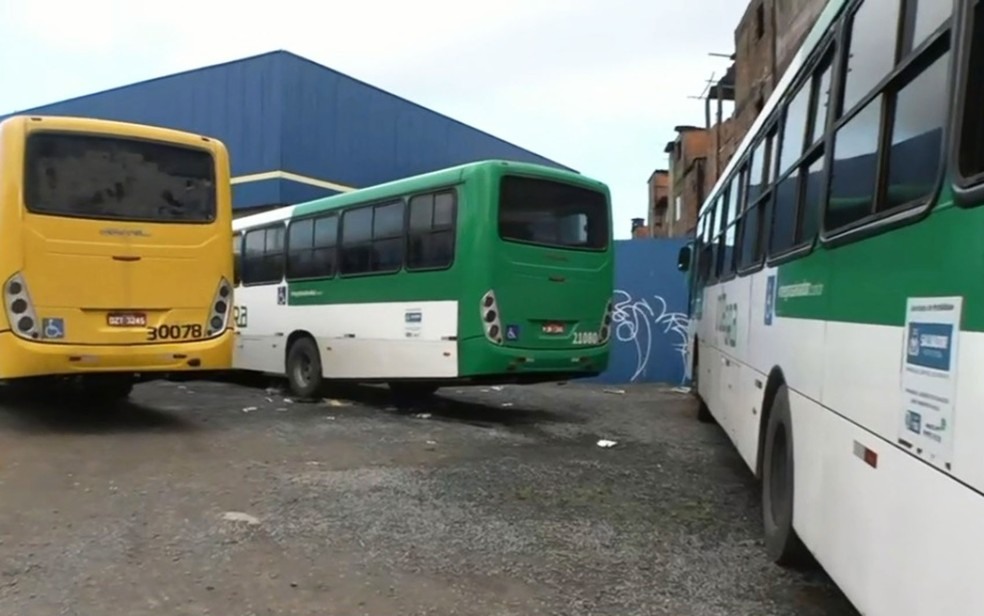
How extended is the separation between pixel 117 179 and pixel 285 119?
1062cm

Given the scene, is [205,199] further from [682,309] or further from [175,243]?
[682,309]

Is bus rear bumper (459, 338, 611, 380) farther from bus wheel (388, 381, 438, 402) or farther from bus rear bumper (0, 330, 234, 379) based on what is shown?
bus wheel (388, 381, 438, 402)

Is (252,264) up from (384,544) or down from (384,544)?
up

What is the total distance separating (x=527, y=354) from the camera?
9953mm

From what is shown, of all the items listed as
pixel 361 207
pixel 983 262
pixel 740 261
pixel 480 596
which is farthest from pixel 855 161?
pixel 361 207

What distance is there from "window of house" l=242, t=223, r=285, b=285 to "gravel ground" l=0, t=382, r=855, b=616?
4.15 meters

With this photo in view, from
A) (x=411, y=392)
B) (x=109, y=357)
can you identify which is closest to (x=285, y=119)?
(x=411, y=392)

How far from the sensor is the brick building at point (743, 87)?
22.7m

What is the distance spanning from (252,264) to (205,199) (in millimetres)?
5134

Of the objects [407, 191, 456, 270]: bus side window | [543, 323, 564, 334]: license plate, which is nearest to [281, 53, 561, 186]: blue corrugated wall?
[407, 191, 456, 270]: bus side window

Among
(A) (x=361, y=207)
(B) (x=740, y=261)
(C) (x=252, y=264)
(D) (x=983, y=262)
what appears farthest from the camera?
(C) (x=252, y=264)

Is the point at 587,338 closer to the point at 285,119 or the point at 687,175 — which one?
the point at 285,119

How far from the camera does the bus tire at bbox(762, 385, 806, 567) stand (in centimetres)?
473

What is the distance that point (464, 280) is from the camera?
32.6ft
